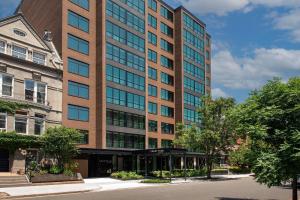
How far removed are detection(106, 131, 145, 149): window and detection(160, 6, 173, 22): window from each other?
78.1 feet

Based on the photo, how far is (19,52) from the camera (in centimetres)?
4494

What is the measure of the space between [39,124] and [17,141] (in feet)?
13.7

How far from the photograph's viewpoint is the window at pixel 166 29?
7407cm

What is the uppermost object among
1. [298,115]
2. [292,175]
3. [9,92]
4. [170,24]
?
[170,24]

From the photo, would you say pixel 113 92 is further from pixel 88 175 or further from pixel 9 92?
pixel 9 92

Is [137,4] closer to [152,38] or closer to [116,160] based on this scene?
[152,38]

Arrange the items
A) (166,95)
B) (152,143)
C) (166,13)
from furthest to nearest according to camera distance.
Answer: (166,13) → (166,95) → (152,143)

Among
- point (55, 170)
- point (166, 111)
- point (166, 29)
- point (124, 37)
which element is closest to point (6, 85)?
point (55, 170)

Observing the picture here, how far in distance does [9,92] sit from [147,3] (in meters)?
32.2

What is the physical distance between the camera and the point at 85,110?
5366 cm

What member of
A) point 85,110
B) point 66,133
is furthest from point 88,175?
point 66,133

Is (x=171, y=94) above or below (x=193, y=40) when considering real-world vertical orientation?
below

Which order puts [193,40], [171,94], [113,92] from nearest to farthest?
[113,92]
[171,94]
[193,40]

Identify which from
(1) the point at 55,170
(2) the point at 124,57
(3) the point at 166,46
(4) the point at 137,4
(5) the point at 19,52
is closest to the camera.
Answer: (1) the point at 55,170
